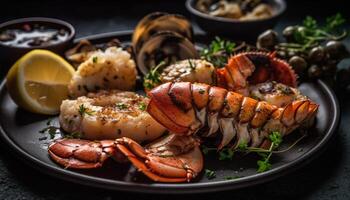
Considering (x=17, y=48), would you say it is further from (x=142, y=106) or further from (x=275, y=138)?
(x=275, y=138)

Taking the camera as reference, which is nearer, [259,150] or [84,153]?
[84,153]

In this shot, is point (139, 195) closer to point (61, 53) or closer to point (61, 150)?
point (61, 150)

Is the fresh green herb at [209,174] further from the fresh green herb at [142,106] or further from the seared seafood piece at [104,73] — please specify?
the seared seafood piece at [104,73]

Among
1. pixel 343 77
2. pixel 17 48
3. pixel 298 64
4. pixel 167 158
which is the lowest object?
pixel 343 77

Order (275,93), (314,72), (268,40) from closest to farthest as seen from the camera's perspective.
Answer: (275,93), (314,72), (268,40)

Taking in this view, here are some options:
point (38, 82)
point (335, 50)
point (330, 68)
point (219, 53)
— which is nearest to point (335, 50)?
point (335, 50)

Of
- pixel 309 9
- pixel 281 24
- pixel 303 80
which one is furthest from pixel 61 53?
pixel 309 9

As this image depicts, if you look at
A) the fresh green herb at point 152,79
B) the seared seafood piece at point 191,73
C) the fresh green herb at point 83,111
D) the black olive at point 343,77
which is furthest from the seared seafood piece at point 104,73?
the black olive at point 343,77

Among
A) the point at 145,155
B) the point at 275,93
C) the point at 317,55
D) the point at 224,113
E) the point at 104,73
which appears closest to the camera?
the point at 145,155
